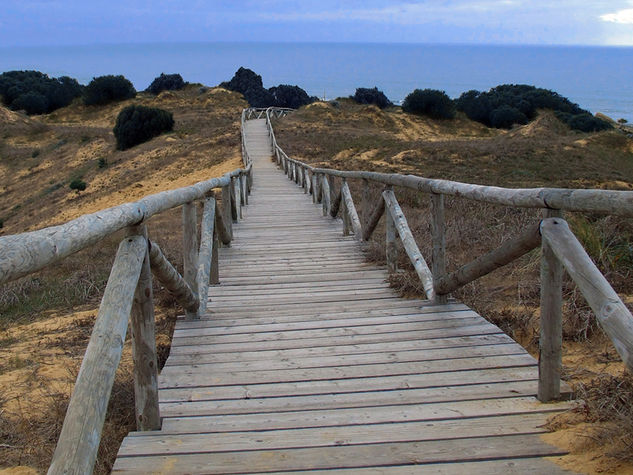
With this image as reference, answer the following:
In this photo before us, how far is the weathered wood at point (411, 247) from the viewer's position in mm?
4294

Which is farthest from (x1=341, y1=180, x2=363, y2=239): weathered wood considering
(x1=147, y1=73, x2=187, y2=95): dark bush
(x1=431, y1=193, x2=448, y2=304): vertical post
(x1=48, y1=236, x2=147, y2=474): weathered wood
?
(x1=147, y1=73, x2=187, y2=95): dark bush

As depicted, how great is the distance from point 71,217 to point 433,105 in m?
32.9

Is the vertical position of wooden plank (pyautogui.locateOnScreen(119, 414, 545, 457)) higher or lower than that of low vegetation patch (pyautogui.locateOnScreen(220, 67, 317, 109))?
lower

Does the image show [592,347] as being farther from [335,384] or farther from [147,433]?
[147,433]

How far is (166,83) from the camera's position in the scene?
208 ft

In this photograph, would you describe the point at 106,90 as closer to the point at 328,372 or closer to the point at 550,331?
the point at 328,372

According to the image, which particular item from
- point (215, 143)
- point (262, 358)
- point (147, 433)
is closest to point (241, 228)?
point (262, 358)

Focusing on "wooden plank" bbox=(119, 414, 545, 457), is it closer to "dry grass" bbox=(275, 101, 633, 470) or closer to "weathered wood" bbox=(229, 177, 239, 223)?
"dry grass" bbox=(275, 101, 633, 470)

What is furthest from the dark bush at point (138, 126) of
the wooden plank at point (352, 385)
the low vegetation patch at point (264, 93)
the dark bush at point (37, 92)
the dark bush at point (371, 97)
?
the wooden plank at point (352, 385)

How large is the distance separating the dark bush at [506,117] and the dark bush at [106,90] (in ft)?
110

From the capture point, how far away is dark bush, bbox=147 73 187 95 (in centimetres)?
6284

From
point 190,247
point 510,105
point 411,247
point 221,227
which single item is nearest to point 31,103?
point 510,105

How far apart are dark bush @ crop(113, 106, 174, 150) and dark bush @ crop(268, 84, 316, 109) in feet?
90.6

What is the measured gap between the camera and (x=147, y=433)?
2.36 m
